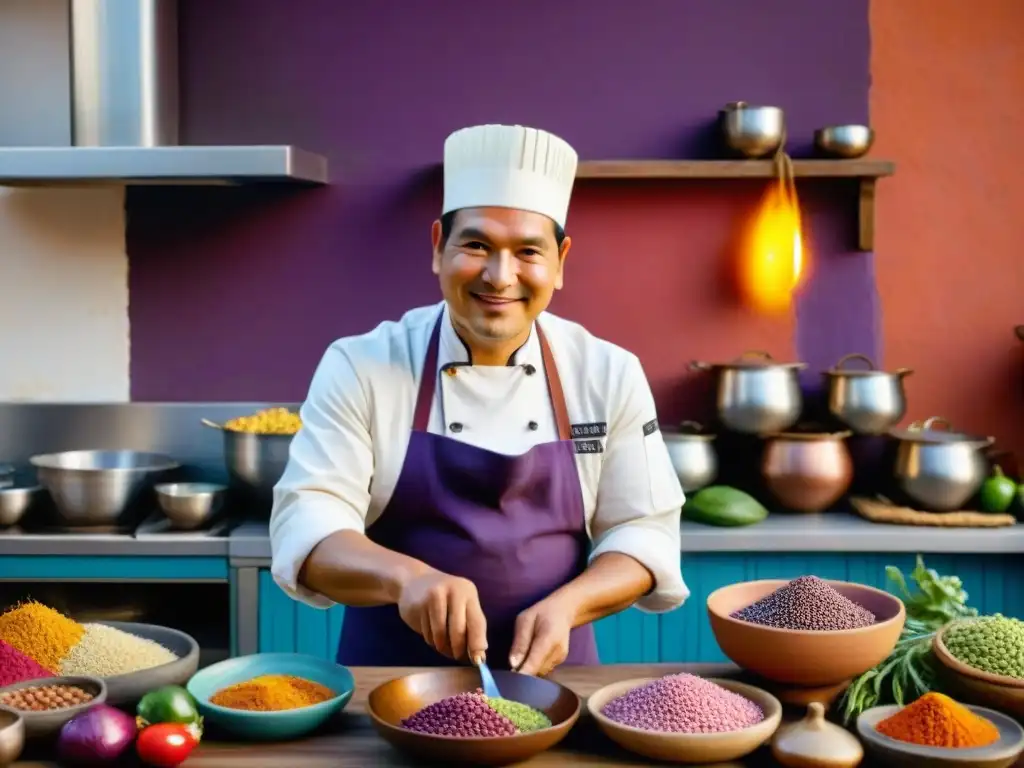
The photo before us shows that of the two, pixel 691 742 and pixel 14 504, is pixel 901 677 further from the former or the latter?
pixel 14 504

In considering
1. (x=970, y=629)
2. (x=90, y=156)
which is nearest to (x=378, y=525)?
(x=970, y=629)

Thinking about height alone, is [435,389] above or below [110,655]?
above

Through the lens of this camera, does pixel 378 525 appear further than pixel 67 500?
No

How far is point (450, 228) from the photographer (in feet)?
6.45

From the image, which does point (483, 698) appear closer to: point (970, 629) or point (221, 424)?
point (970, 629)

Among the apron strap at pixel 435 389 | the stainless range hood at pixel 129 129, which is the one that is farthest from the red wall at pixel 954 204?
the apron strap at pixel 435 389

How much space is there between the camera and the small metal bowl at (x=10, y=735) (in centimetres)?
135

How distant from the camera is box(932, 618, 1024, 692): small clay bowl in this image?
1.50 metres

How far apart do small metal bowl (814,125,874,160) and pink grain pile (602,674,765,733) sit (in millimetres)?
2298

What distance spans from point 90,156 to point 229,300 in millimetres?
692

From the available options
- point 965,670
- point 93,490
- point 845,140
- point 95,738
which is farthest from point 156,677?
point 845,140

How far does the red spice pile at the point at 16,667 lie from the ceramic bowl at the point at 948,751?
1048 mm

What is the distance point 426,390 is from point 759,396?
158 cm

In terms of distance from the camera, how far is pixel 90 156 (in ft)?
10.4
